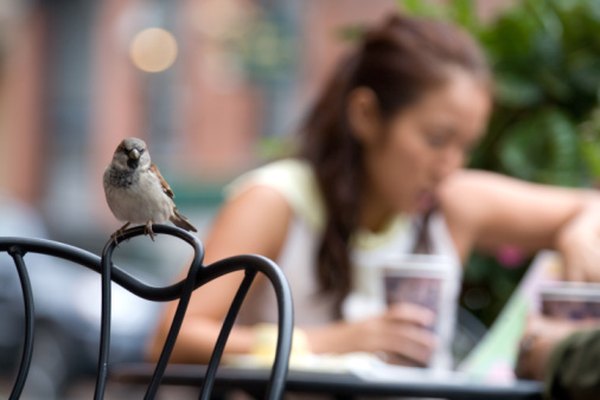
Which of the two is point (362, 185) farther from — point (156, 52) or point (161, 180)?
point (156, 52)

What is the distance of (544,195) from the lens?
3.10 m

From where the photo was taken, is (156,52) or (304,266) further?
(156,52)

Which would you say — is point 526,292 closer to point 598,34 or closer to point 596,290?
point 596,290

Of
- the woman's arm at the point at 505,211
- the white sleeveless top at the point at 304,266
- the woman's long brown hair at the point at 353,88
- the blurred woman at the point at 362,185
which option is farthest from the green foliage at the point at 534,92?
the white sleeveless top at the point at 304,266

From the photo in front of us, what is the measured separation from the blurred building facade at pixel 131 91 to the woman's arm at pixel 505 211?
50.9ft

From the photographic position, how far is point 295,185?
2.72 meters

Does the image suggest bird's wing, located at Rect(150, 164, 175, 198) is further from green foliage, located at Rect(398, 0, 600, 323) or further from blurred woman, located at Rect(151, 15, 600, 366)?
green foliage, located at Rect(398, 0, 600, 323)

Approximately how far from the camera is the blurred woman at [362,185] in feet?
8.66

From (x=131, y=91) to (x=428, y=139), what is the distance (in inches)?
674

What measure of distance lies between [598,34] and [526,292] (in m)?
1.56

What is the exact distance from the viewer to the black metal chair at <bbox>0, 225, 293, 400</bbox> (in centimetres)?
129

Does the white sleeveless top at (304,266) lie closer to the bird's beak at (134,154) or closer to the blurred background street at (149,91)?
the bird's beak at (134,154)

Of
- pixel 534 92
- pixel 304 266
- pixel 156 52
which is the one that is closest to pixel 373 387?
pixel 304 266

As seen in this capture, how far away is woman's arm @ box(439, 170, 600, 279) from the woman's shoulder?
39 cm
